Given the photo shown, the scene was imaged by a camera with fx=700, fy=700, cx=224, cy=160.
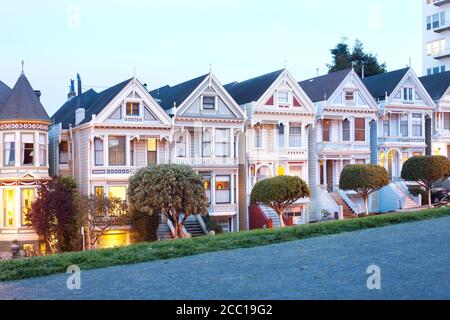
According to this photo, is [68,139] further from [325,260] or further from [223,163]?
[325,260]

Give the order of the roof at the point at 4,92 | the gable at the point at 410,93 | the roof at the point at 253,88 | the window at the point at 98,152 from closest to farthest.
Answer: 1. the window at the point at 98,152
2. the roof at the point at 4,92
3. the roof at the point at 253,88
4. the gable at the point at 410,93

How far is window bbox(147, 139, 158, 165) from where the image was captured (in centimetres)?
4609

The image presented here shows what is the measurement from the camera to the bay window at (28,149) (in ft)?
139

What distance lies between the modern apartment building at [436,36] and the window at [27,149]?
2051 inches

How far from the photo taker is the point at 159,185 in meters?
38.6

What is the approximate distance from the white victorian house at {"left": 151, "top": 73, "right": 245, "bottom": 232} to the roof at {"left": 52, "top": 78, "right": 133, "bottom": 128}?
4.04 m

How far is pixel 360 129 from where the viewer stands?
53.6 metres

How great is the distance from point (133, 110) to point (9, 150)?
7.99 metres

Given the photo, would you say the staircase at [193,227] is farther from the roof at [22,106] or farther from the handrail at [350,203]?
the handrail at [350,203]

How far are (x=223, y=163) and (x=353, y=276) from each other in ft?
101

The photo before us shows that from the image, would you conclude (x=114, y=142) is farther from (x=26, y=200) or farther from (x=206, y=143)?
(x=206, y=143)

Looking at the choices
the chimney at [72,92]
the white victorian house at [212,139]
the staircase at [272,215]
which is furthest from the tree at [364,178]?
the chimney at [72,92]

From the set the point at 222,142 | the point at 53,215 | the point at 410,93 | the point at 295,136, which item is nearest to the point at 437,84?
the point at 410,93
